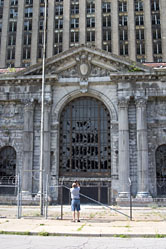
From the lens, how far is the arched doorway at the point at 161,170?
24062mm

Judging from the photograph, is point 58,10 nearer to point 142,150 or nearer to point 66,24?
point 66,24

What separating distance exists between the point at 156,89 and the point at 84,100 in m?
6.41

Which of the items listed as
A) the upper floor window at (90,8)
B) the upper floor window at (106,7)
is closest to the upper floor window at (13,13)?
the upper floor window at (90,8)

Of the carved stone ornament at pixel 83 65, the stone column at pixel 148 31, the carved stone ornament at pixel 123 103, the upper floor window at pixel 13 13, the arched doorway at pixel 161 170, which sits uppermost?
the upper floor window at pixel 13 13

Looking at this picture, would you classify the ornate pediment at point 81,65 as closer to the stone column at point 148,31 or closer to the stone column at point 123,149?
the stone column at point 123,149

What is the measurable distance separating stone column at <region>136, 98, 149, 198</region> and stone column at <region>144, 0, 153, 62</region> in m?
27.1

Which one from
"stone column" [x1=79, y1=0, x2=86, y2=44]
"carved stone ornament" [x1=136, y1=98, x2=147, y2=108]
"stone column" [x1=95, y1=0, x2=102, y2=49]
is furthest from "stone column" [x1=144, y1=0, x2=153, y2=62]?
"carved stone ornament" [x1=136, y1=98, x2=147, y2=108]

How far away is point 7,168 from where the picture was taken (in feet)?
84.7

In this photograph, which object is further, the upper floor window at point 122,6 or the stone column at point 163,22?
the upper floor window at point 122,6

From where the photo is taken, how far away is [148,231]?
10.6 m

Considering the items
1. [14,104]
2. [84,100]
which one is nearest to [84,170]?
[84,100]

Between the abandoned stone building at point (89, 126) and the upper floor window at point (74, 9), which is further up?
the upper floor window at point (74, 9)

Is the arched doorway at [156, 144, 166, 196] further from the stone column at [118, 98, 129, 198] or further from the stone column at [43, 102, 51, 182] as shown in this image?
the stone column at [43, 102, 51, 182]

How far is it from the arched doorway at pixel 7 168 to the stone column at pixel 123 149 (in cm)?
916
